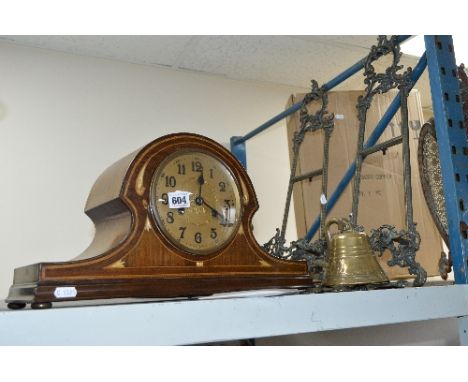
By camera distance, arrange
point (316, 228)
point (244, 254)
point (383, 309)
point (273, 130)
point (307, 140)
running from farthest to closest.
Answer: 1. point (273, 130)
2. point (307, 140)
3. point (316, 228)
4. point (244, 254)
5. point (383, 309)

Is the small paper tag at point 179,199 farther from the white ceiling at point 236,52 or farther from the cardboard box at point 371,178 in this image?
the white ceiling at point 236,52

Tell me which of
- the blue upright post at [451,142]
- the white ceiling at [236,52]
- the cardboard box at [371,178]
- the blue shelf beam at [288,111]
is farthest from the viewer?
the white ceiling at [236,52]

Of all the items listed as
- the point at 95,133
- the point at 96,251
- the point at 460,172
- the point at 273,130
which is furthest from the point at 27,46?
the point at 460,172

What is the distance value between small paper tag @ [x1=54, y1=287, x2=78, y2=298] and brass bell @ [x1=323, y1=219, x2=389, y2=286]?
47cm

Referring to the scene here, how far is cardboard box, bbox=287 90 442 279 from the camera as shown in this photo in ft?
4.77

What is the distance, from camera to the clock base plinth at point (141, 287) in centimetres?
71

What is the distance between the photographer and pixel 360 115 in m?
1.20

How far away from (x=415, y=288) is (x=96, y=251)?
1.85ft

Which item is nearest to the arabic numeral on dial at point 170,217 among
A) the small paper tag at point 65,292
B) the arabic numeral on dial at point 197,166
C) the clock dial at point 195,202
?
the clock dial at point 195,202

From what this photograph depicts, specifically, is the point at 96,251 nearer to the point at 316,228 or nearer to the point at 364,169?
the point at 316,228

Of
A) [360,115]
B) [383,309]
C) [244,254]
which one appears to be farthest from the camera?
[360,115]

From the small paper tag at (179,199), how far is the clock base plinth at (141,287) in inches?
5.4

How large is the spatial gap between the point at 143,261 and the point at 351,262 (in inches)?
15.4

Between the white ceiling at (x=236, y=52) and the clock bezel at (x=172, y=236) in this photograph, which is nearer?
the clock bezel at (x=172, y=236)
